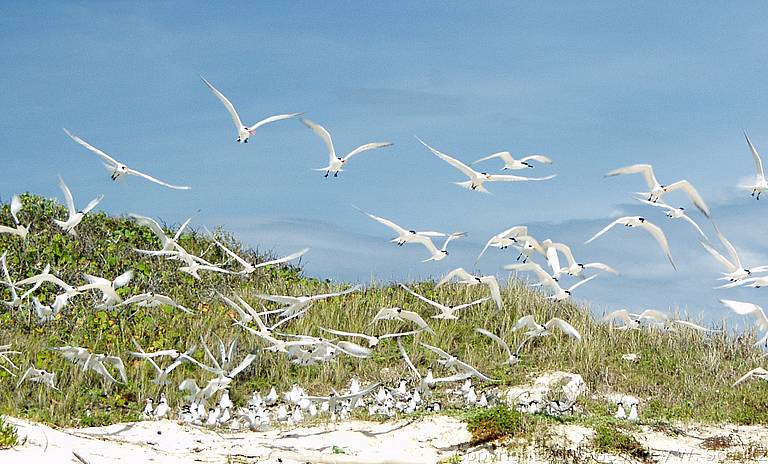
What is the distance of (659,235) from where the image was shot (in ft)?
47.4

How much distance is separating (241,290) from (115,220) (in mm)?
5319

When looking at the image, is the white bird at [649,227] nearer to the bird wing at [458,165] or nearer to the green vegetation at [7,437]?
the bird wing at [458,165]

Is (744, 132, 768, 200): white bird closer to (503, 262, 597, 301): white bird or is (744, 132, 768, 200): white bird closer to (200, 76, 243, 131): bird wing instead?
(503, 262, 597, 301): white bird

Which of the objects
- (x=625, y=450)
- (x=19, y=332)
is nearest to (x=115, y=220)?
(x=19, y=332)

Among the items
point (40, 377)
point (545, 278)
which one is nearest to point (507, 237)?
point (545, 278)

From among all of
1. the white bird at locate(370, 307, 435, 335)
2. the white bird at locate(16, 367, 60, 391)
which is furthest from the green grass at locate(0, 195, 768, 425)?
the white bird at locate(370, 307, 435, 335)

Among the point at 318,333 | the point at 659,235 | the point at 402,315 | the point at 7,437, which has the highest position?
the point at 659,235

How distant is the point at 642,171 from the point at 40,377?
9100mm

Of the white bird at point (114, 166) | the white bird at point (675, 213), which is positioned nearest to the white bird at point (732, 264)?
the white bird at point (675, 213)

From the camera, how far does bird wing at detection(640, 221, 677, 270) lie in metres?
14.3

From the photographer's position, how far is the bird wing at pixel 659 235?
46.9 feet

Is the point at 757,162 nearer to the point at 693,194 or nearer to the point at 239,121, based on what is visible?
the point at 693,194

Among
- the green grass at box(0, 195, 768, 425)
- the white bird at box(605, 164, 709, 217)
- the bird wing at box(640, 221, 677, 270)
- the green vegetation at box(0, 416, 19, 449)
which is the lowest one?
the green vegetation at box(0, 416, 19, 449)

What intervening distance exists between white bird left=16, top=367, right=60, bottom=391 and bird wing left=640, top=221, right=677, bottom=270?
876 centimetres
